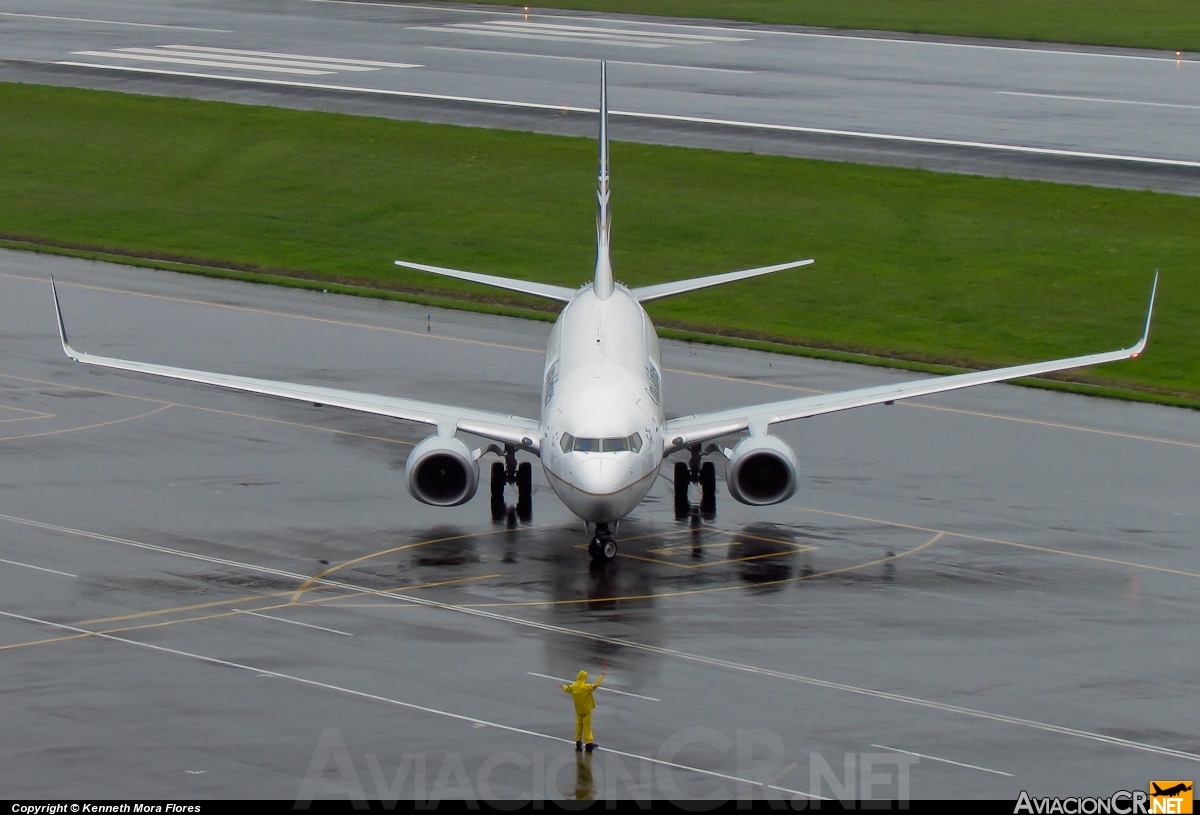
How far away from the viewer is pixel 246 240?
228 ft

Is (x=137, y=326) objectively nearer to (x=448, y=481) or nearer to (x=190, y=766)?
(x=448, y=481)

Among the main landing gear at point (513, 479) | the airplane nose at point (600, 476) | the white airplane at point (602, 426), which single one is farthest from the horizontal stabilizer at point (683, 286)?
the airplane nose at point (600, 476)

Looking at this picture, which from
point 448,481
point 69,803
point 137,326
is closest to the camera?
point 69,803

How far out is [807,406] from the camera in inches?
1588

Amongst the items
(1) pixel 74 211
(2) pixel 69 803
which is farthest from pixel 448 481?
(1) pixel 74 211

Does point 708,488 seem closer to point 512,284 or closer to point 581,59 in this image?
point 512,284

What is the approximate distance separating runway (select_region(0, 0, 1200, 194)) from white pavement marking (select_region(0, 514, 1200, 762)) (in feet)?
148

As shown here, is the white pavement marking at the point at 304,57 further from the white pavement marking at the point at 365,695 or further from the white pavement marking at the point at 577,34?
the white pavement marking at the point at 365,695

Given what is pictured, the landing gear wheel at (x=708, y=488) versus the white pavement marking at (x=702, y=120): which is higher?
the white pavement marking at (x=702, y=120)

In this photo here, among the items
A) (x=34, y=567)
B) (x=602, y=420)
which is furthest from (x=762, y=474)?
(x=34, y=567)

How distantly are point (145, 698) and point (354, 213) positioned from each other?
44.7 meters

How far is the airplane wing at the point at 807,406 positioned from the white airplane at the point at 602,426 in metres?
0.04

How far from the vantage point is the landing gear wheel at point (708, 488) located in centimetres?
4069

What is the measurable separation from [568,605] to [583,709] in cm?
732
